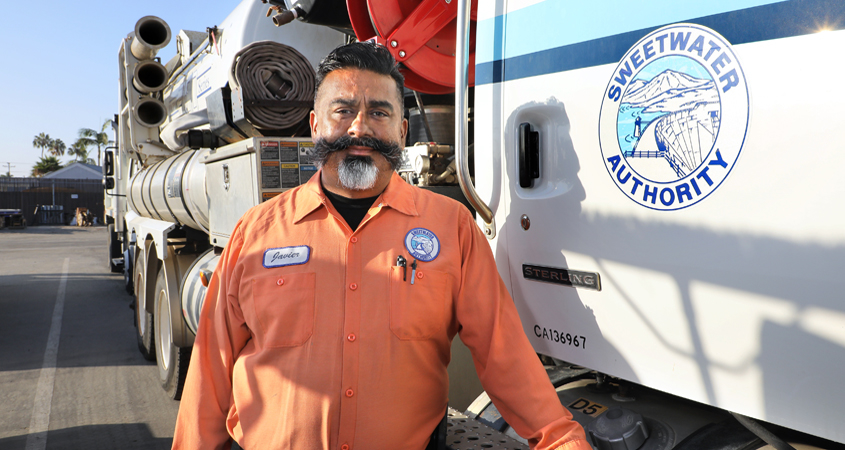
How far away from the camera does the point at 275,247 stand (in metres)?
1.67

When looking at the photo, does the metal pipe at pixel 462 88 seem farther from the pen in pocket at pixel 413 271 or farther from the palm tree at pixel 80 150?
the palm tree at pixel 80 150

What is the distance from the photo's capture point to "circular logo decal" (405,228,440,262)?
163 centimetres

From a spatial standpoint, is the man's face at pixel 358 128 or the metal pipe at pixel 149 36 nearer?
the man's face at pixel 358 128

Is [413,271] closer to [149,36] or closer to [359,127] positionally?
[359,127]

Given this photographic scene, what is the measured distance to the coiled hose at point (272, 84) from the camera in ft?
10.5

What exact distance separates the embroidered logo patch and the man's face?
0.81ft

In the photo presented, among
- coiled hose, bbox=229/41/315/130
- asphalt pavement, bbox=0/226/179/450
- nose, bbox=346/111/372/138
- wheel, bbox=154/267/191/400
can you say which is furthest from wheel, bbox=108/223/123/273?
nose, bbox=346/111/372/138

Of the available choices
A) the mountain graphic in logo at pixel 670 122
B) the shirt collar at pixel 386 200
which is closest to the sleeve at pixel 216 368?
the shirt collar at pixel 386 200

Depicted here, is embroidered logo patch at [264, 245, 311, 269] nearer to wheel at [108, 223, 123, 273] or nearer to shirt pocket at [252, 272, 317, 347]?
shirt pocket at [252, 272, 317, 347]

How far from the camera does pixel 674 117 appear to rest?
134 cm

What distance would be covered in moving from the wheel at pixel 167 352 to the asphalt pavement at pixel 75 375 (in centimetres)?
11

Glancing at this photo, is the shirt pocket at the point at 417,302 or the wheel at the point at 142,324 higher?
the shirt pocket at the point at 417,302

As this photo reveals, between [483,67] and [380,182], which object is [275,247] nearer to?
[380,182]

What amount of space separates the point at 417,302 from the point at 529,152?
548 mm
